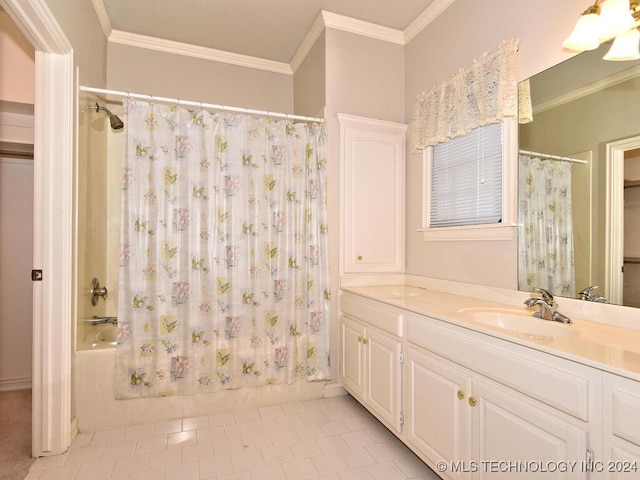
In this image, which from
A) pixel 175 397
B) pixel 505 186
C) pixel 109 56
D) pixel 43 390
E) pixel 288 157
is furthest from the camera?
pixel 109 56

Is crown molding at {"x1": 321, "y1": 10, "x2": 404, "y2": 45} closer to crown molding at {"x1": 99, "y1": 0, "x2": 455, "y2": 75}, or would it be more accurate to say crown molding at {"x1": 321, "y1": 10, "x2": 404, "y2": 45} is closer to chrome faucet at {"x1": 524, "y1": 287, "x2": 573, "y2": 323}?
crown molding at {"x1": 99, "y1": 0, "x2": 455, "y2": 75}

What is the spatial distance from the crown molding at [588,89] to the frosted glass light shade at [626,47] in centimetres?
5

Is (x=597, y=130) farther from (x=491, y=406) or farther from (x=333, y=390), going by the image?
(x=333, y=390)

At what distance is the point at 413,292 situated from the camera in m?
2.32

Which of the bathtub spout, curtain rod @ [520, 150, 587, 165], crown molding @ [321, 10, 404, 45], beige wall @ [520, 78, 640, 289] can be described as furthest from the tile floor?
crown molding @ [321, 10, 404, 45]

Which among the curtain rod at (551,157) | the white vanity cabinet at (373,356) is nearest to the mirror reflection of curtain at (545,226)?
the curtain rod at (551,157)

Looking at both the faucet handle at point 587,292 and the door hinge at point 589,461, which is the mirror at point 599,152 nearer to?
the faucet handle at point 587,292

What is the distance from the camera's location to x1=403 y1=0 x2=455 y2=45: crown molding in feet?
7.80

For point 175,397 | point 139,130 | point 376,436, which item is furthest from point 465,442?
point 139,130

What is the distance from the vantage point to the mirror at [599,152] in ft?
4.52

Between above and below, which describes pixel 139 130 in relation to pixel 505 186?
above

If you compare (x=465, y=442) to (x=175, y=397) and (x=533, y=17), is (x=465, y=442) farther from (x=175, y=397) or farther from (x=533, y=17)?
(x=533, y=17)

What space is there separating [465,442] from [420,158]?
1857mm

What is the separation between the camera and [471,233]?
2.12 m
